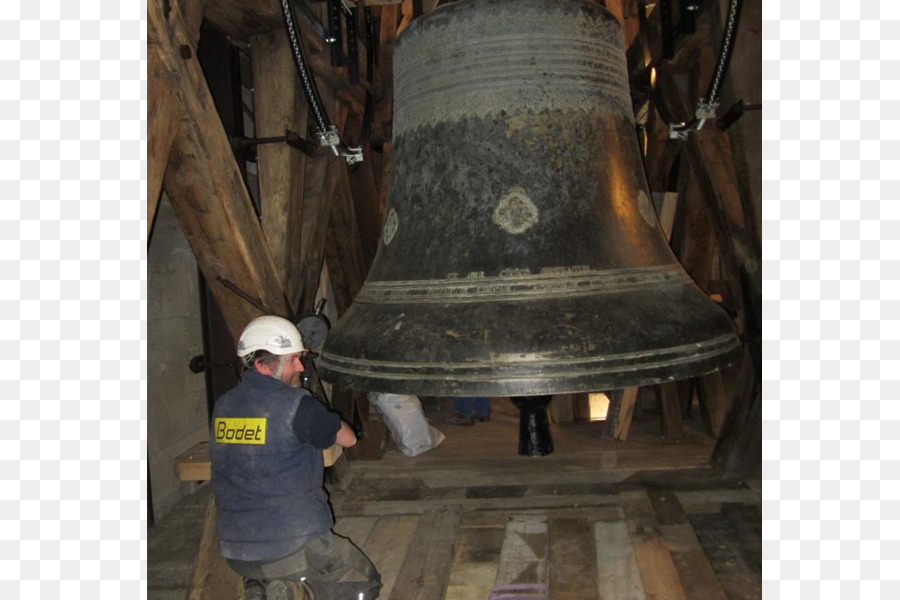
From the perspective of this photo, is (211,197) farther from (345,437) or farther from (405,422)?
(405,422)

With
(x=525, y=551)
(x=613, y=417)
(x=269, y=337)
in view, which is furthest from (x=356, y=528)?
(x=613, y=417)

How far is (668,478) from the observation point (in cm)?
449

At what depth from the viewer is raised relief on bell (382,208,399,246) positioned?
1925mm

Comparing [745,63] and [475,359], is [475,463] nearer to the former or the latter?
[745,63]

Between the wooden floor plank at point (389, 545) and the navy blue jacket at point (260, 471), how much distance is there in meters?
0.91

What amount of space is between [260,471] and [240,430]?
16 centimetres

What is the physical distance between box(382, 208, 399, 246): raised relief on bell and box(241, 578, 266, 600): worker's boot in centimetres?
144

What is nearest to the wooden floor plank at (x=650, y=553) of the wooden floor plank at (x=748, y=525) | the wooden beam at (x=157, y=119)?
the wooden floor plank at (x=748, y=525)

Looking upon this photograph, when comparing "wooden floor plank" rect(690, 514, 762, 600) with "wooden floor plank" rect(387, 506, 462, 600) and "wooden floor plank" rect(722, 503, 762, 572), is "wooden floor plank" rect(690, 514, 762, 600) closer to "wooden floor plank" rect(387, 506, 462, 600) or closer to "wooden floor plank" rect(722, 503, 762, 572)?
"wooden floor plank" rect(722, 503, 762, 572)

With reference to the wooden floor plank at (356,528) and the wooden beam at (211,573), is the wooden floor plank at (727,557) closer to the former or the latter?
the wooden floor plank at (356,528)

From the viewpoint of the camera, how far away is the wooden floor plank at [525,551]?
3301 mm

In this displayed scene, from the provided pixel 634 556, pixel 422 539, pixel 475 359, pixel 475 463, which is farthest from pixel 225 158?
pixel 475 463

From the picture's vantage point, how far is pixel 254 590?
8.54 ft

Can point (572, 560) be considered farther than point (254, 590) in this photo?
Yes
